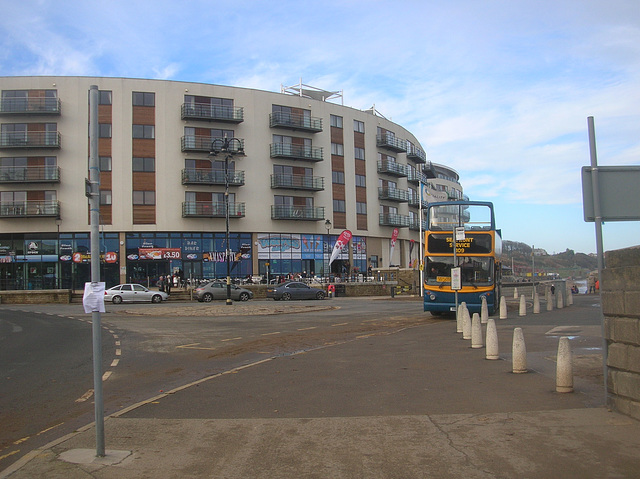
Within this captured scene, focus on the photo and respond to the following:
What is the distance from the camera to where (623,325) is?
6.22 metres

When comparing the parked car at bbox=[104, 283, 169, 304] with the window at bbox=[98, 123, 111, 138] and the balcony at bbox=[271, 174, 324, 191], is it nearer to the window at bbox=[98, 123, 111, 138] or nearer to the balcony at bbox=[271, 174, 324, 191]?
the window at bbox=[98, 123, 111, 138]

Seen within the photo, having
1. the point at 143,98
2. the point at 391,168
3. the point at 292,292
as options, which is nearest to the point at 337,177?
the point at 391,168

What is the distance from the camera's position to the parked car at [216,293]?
126 ft

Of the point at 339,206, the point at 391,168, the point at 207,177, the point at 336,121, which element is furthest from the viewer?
the point at 391,168

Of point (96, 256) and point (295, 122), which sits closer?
point (96, 256)

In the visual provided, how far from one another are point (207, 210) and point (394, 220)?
24043 mm

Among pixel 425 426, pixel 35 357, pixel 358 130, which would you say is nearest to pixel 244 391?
pixel 425 426

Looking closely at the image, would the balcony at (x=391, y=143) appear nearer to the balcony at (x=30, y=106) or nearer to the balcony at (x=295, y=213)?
the balcony at (x=295, y=213)

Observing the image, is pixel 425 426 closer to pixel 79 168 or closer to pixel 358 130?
pixel 79 168

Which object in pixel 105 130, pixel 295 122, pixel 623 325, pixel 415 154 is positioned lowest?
pixel 623 325

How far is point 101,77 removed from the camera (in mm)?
51188

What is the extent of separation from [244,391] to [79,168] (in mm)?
48321

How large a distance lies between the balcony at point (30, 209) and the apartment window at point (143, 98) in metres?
11.9

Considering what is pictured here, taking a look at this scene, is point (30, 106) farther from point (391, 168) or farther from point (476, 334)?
point (476, 334)
